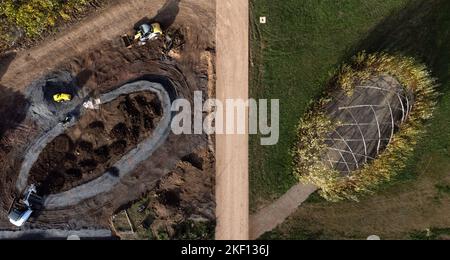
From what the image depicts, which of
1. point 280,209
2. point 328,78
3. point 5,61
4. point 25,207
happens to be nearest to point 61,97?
point 5,61

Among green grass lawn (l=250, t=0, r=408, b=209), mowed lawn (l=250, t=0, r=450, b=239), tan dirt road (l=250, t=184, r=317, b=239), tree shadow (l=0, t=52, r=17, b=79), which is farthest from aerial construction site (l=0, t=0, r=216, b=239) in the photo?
mowed lawn (l=250, t=0, r=450, b=239)

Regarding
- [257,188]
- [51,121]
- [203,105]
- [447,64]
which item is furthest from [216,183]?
[447,64]

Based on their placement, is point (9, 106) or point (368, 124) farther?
point (9, 106)

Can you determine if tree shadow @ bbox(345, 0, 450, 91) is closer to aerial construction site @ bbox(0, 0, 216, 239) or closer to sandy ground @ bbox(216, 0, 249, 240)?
sandy ground @ bbox(216, 0, 249, 240)

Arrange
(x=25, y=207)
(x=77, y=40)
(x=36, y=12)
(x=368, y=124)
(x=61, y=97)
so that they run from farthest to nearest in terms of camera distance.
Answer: (x=77, y=40) → (x=25, y=207) → (x=61, y=97) → (x=36, y=12) → (x=368, y=124)

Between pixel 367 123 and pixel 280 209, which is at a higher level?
pixel 367 123

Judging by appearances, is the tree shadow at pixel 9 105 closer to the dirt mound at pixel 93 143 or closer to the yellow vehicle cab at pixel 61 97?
the yellow vehicle cab at pixel 61 97

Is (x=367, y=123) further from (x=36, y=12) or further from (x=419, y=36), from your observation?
(x=36, y=12)
